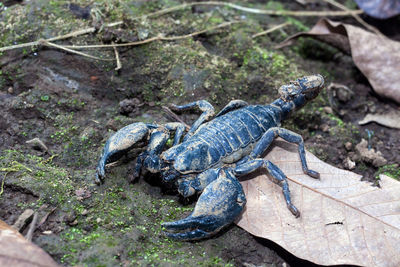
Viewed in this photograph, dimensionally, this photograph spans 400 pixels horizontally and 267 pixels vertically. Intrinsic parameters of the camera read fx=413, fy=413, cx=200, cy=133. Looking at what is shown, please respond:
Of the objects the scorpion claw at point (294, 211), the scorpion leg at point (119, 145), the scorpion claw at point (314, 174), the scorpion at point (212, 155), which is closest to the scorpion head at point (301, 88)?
the scorpion at point (212, 155)

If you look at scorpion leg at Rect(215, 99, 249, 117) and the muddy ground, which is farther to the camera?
scorpion leg at Rect(215, 99, 249, 117)

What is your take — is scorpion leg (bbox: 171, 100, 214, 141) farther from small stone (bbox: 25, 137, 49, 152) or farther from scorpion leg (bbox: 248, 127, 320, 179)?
small stone (bbox: 25, 137, 49, 152)

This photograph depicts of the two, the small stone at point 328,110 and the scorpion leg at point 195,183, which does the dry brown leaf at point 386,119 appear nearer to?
the small stone at point 328,110

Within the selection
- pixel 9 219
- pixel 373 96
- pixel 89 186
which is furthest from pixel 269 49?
pixel 9 219

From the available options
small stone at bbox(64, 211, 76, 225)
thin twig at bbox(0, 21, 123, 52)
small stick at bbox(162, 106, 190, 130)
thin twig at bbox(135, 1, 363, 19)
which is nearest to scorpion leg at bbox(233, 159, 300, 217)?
small stick at bbox(162, 106, 190, 130)

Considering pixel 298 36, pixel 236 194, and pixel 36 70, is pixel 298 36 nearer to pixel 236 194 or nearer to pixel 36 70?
pixel 236 194

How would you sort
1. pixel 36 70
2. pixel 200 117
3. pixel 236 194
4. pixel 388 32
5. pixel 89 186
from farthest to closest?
pixel 388 32, pixel 36 70, pixel 200 117, pixel 89 186, pixel 236 194

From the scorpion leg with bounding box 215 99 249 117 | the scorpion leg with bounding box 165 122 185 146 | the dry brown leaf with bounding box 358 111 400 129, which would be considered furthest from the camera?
the dry brown leaf with bounding box 358 111 400 129
